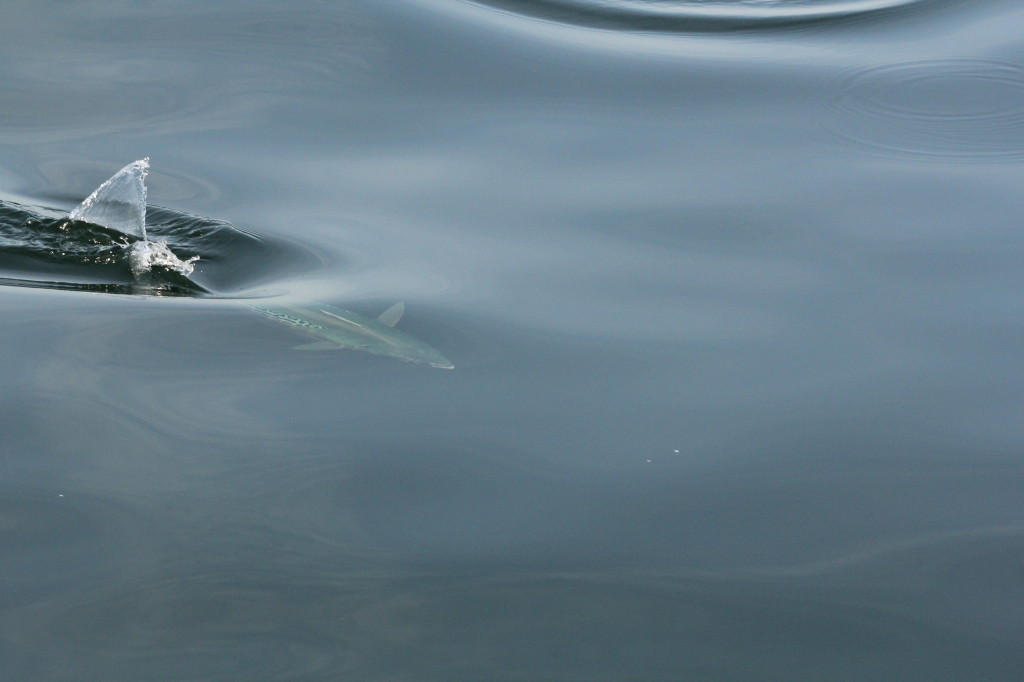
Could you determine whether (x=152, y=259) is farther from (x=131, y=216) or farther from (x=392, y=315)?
(x=392, y=315)

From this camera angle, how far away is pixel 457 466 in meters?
2.92

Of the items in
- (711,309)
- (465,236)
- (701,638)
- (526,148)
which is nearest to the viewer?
(701,638)

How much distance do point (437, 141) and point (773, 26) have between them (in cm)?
254

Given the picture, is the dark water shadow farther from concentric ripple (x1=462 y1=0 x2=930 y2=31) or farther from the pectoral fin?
concentric ripple (x1=462 y1=0 x2=930 y2=31)

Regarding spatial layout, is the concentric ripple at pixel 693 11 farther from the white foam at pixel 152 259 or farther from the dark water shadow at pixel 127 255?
the white foam at pixel 152 259

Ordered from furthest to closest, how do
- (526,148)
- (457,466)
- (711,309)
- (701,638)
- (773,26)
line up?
(773,26) → (526,148) → (711,309) → (457,466) → (701,638)

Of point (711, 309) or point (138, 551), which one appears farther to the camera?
point (711, 309)

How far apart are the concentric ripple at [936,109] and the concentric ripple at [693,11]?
963 mm

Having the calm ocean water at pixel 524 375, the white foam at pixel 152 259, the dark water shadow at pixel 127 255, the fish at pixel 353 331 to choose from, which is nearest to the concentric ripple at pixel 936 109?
the calm ocean water at pixel 524 375

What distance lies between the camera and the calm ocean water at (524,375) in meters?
2.45

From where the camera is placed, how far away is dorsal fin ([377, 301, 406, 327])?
3561mm

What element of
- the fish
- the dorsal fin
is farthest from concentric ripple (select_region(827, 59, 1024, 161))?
the fish

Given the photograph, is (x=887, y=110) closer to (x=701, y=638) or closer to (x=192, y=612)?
(x=701, y=638)

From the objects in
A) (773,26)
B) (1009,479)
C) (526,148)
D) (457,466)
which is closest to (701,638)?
(457,466)
